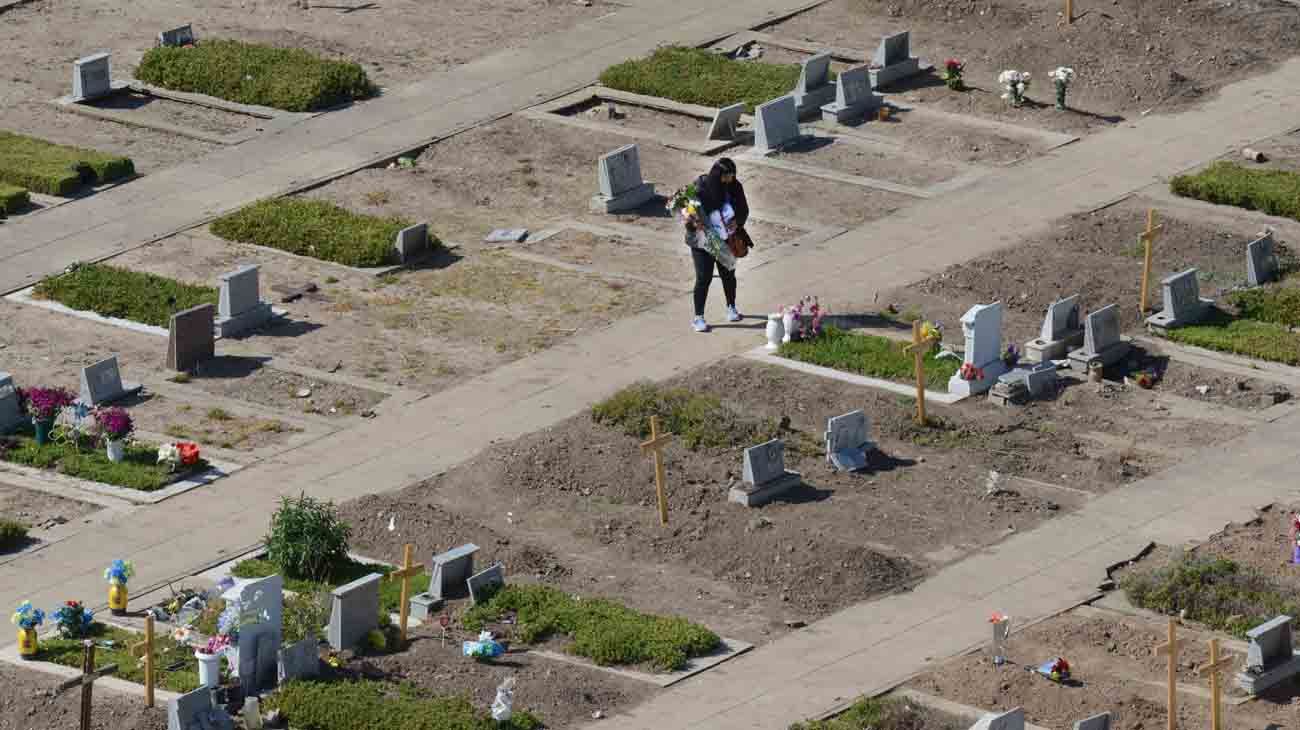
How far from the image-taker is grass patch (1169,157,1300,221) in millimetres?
39438

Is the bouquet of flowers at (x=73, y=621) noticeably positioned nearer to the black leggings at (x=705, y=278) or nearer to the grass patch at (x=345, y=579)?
the grass patch at (x=345, y=579)

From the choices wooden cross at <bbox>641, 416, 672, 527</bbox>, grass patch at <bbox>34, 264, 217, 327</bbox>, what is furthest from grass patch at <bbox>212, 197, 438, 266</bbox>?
wooden cross at <bbox>641, 416, 672, 527</bbox>

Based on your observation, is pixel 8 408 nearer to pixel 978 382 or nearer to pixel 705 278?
pixel 705 278

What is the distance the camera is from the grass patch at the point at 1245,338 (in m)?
34.9

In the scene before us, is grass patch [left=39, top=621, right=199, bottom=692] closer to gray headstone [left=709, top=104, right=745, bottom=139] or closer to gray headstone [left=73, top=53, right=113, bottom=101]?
gray headstone [left=709, top=104, right=745, bottom=139]

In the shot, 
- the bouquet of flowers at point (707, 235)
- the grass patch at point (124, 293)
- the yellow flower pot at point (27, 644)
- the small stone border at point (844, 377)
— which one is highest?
the bouquet of flowers at point (707, 235)

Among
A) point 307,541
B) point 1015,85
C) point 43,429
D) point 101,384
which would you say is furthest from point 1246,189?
point 43,429

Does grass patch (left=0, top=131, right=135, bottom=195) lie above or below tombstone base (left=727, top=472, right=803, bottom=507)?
below

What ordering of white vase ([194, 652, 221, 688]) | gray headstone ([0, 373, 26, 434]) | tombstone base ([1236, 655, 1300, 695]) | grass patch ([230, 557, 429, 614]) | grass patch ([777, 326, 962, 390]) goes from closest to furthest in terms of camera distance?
tombstone base ([1236, 655, 1300, 695]) < white vase ([194, 652, 221, 688]) < grass patch ([230, 557, 429, 614]) < gray headstone ([0, 373, 26, 434]) < grass patch ([777, 326, 962, 390])

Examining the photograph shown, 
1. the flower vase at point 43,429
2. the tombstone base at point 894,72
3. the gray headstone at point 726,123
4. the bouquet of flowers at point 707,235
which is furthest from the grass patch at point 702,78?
the flower vase at point 43,429

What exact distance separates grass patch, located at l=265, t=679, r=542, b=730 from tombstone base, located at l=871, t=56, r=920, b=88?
18.6m

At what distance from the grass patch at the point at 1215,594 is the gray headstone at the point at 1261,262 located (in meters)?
8.38

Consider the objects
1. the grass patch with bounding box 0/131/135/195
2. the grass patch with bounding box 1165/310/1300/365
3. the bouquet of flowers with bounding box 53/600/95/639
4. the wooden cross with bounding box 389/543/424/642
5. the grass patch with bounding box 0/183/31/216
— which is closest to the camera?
the wooden cross with bounding box 389/543/424/642

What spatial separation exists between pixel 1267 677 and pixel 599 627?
19.1ft
